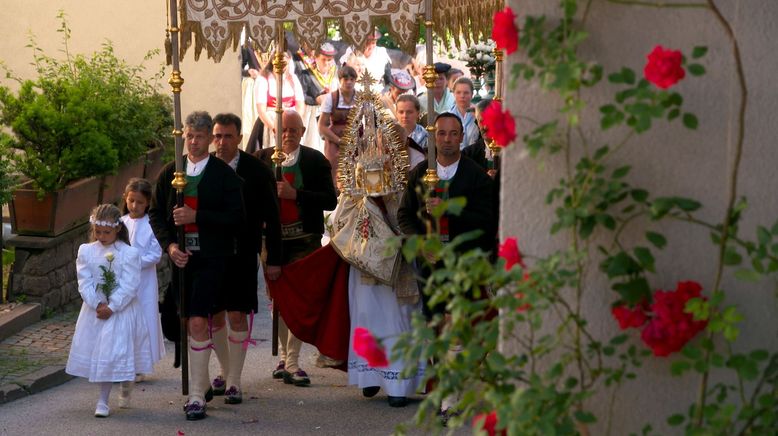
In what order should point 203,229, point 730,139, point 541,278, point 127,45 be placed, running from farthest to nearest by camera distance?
point 127,45 < point 203,229 < point 730,139 < point 541,278

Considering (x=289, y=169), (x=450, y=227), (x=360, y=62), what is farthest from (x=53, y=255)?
(x=360, y=62)

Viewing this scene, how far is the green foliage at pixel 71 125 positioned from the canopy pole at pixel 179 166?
2.63 m

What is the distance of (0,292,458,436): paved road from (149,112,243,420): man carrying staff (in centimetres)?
27

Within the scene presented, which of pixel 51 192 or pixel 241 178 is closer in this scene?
pixel 241 178

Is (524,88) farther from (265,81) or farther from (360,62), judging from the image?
(360,62)

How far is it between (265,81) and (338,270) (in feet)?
19.0

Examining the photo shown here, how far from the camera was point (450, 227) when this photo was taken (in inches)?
337

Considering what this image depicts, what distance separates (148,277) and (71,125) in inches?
124

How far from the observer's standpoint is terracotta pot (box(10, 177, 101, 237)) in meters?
11.6

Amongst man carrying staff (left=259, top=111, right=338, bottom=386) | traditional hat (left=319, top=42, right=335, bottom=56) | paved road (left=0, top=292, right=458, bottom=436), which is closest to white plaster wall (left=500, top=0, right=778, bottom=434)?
paved road (left=0, top=292, right=458, bottom=436)

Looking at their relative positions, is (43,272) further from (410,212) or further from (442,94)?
(442,94)

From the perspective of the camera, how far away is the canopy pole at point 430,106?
8.52 metres

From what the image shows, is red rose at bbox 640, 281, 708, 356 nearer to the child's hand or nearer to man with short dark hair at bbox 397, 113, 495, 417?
man with short dark hair at bbox 397, 113, 495, 417

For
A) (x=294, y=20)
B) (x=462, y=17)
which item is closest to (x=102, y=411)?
(x=294, y=20)
